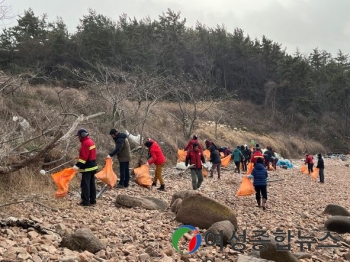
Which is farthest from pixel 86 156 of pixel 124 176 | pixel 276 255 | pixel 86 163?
pixel 276 255

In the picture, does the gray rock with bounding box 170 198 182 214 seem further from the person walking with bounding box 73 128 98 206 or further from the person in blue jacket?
the person in blue jacket

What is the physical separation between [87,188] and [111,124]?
25.7 feet

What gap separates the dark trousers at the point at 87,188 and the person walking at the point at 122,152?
5.82ft

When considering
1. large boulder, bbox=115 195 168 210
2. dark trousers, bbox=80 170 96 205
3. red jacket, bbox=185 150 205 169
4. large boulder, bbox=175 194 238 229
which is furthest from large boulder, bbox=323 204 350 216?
dark trousers, bbox=80 170 96 205

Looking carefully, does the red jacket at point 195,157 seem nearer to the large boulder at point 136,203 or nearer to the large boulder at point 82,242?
the large boulder at point 136,203

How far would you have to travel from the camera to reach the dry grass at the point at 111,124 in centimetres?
830

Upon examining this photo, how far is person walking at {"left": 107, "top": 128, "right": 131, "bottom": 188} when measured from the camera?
9211 millimetres

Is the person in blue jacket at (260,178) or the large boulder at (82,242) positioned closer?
the large boulder at (82,242)

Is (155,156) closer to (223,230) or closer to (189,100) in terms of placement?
(223,230)

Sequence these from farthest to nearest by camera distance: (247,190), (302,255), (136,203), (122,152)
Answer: (122,152) < (247,190) < (136,203) < (302,255)

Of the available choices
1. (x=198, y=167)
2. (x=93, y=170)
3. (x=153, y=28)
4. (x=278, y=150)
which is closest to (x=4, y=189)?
(x=93, y=170)

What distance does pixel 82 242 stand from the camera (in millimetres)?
4598

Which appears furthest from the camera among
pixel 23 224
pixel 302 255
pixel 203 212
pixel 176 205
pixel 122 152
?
pixel 122 152

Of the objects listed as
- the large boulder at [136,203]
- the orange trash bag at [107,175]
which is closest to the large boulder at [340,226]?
the large boulder at [136,203]
